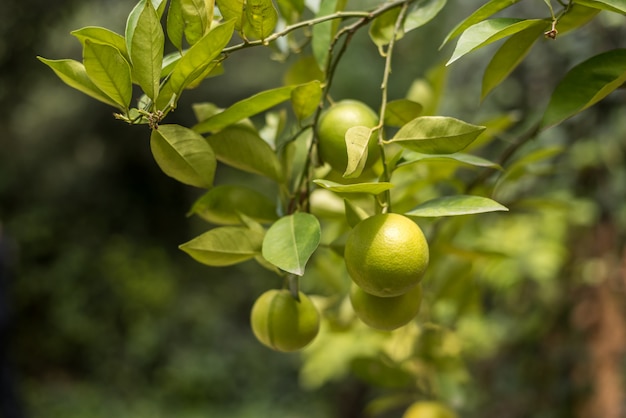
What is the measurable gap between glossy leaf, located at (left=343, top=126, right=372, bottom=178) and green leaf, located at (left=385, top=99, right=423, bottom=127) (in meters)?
0.06

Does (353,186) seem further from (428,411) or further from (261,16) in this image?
(428,411)

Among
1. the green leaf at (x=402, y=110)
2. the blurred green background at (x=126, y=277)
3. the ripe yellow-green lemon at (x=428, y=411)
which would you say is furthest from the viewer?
the blurred green background at (x=126, y=277)

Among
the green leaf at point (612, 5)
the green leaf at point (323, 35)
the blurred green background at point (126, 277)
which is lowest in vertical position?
the blurred green background at point (126, 277)

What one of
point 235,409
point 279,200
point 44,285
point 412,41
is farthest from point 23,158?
point 279,200

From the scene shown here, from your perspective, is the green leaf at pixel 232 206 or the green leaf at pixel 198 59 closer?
the green leaf at pixel 198 59

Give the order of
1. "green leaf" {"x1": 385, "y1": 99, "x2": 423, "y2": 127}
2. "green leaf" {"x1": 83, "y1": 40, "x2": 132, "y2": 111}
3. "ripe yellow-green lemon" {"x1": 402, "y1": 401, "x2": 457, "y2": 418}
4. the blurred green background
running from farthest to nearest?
the blurred green background < "ripe yellow-green lemon" {"x1": 402, "y1": 401, "x2": 457, "y2": 418} < "green leaf" {"x1": 385, "y1": 99, "x2": 423, "y2": 127} < "green leaf" {"x1": 83, "y1": 40, "x2": 132, "y2": 111}

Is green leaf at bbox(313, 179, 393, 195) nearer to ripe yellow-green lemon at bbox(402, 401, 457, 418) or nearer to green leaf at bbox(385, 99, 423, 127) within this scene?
green leaf at bbox(385, 99, 423, 127)

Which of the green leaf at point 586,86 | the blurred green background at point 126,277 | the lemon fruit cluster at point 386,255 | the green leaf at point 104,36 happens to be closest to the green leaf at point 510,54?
the green leaf at point 586,86

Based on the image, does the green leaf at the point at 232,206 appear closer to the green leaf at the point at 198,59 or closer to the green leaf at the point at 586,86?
the green leaf at the point at 198,59

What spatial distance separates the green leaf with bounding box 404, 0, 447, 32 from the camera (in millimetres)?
441

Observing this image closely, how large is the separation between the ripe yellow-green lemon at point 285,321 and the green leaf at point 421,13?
217 mm

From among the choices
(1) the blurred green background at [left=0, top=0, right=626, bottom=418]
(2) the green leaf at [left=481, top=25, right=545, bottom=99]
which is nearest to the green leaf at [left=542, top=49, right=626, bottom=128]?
(2) the green leaf at [left=481, top=25, right=545, bottom=99]

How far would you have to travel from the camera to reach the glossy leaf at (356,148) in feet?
1.09

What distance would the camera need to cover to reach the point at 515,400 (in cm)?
127
